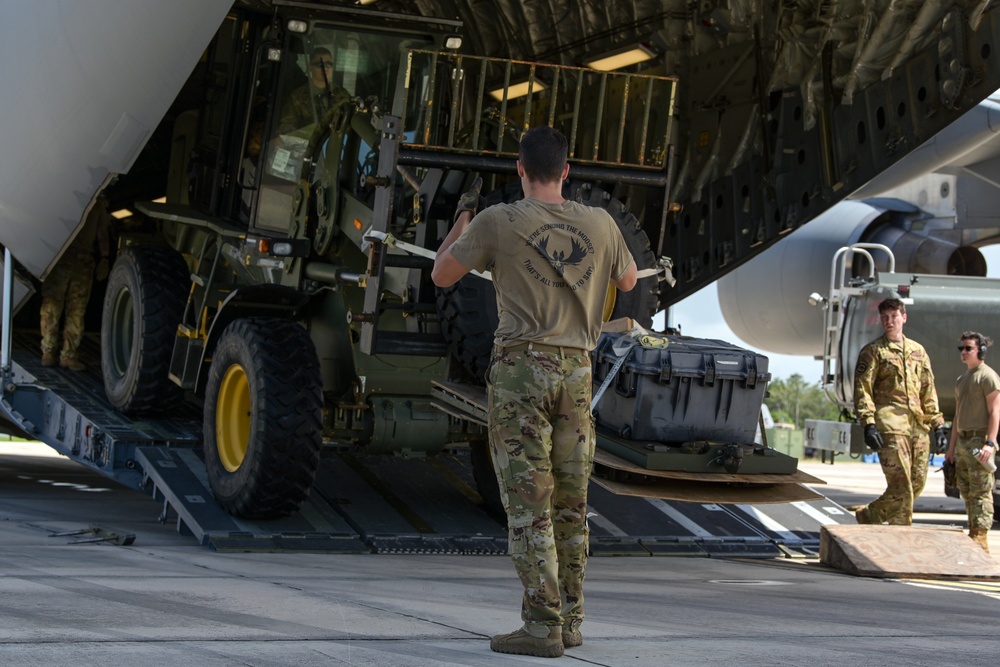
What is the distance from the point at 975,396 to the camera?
8875mm

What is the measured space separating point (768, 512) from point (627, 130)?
2735 millimetres

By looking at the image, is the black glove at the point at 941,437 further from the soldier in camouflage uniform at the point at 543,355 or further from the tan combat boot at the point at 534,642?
the tan combat boot at the point at 534,642

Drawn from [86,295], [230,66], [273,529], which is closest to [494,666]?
[273,529]

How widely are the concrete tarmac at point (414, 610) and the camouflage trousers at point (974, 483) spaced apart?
127 centimetres

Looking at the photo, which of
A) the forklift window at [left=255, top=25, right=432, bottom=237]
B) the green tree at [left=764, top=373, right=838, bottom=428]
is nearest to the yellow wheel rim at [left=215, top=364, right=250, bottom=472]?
the forklift window at [left=255, top=25, right=432, bottom=237]

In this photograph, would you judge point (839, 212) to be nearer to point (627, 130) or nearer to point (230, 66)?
point (627, 130)

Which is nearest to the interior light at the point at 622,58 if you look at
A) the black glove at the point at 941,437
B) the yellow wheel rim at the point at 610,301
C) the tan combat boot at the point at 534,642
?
the yellow wheel rim at the point at 610,301

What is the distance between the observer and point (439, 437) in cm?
781

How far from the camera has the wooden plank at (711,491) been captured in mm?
6125

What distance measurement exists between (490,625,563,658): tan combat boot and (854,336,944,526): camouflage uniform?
5.18 meters

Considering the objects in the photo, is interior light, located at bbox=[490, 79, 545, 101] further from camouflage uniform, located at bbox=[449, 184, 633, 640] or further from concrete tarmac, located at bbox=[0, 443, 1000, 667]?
camouflage uniform, located at bbox=[449, 184, 633, 640]

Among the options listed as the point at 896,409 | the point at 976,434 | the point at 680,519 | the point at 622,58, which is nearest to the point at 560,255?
the point at 680,519

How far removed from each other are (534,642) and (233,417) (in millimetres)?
4262

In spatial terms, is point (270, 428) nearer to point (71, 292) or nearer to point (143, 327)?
point (143, 327)
